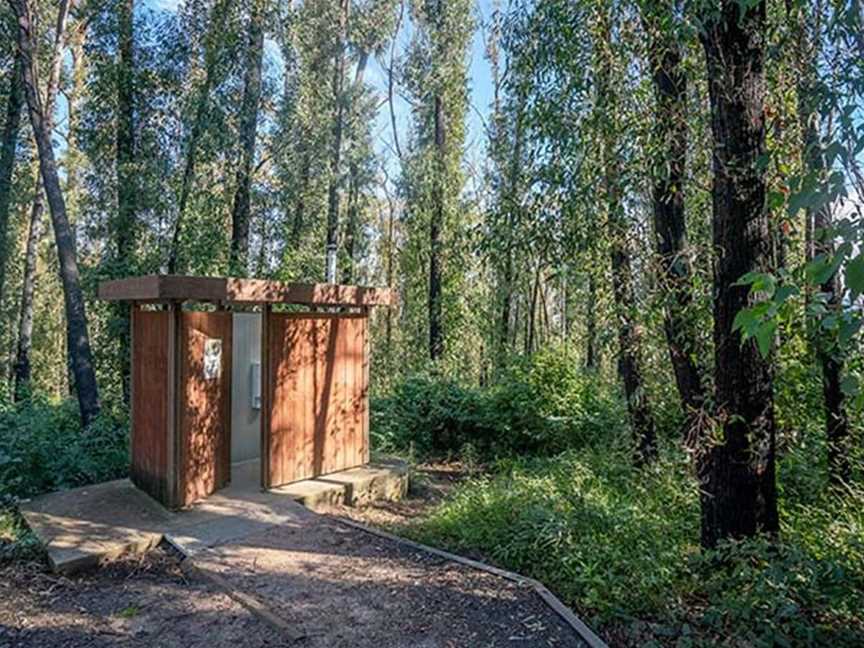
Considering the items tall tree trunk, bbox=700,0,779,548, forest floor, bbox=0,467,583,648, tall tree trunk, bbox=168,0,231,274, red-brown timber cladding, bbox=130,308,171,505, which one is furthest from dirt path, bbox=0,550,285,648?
tall tree trunk, bbox=168,0,231,274

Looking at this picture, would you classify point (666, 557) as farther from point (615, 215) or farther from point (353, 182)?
point (353, 182)

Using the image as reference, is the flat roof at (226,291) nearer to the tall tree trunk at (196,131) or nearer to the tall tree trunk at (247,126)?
the tall tree trunk at (196,131)

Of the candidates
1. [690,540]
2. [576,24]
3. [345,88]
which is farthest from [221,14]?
[690,540]

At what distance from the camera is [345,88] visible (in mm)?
11859

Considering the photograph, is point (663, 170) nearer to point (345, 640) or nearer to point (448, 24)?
point (345, 640)

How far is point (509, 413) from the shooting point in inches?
299

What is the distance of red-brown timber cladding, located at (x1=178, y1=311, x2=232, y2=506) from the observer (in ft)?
14.4

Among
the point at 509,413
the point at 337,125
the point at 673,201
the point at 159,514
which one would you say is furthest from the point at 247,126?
the point at 673,201

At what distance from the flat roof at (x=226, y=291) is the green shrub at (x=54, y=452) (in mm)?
1691

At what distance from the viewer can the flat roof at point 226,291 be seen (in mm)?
4035

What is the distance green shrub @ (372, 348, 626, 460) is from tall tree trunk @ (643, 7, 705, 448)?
11.5 feet

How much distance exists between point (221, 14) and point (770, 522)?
938cm

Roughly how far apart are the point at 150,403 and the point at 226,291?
1257 mm

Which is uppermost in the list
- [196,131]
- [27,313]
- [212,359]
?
[196,131]
